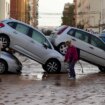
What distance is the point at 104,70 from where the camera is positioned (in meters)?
25.9

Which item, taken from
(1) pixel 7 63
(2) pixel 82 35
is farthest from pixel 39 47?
(2) pixel 82 35

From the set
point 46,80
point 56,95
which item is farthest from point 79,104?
point 46,80

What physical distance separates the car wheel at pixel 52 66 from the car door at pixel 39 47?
267mm

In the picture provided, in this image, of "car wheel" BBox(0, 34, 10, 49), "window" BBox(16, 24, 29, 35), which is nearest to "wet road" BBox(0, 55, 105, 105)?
"car wheel" BBox(0, 34, 10, 49)

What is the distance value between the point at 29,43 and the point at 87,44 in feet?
10.9

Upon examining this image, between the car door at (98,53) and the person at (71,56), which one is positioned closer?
the person at (71,56)

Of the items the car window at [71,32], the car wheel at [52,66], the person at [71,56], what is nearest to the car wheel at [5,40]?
the car wheel at [52,66]

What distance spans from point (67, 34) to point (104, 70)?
2.74m

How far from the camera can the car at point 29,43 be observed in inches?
891

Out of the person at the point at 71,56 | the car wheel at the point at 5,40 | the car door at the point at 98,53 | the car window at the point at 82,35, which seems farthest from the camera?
the car window at the point at 82,35

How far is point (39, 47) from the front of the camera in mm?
22969

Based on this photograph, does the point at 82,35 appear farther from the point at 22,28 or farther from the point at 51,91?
the point at 51,91

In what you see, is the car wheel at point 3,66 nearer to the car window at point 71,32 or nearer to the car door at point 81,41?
the car door at point 81,41

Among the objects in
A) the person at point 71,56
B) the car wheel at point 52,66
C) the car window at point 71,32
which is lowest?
the car wheel at point 52,66
